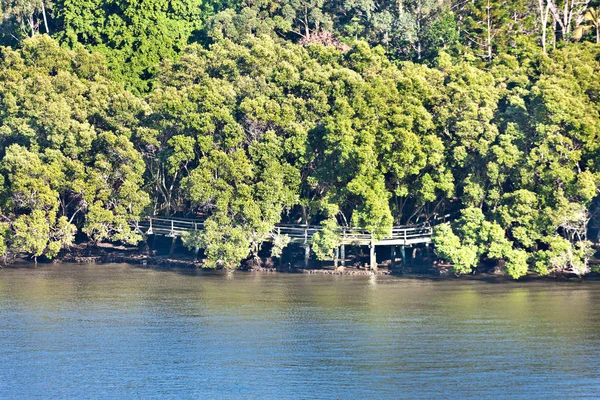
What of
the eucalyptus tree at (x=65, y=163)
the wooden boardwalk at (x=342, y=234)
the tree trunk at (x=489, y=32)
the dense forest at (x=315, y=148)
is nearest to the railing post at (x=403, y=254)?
the wooden boardwalk at (x=342, y=234)

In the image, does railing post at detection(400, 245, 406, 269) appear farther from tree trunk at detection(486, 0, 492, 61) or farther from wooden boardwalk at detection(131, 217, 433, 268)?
tree trunk at detection(486, 0, 492, 61)

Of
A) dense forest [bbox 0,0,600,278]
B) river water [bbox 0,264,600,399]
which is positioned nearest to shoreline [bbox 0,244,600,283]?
dense forest [bbox 0,0,600,278]

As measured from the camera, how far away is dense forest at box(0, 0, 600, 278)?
55.2 metres

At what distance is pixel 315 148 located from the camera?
194 feet

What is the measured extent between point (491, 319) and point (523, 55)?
23.8 meters

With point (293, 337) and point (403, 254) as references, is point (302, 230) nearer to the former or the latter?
point (403, 254)

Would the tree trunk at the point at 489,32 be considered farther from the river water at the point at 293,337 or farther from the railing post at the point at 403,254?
the river water at the point at 293,337

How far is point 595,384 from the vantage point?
36438 mm

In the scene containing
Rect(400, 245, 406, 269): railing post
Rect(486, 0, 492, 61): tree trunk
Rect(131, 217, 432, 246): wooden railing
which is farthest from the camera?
Rect(486, 0, 492, 61): tree trunk

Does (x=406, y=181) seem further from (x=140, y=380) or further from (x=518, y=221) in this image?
(x=140, y=380)

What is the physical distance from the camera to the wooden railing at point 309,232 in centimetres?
5775

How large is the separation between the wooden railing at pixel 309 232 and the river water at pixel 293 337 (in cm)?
242

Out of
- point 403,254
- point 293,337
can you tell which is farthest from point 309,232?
point 293,337

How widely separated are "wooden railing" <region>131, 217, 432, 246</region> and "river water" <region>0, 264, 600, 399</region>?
242 centimetres
